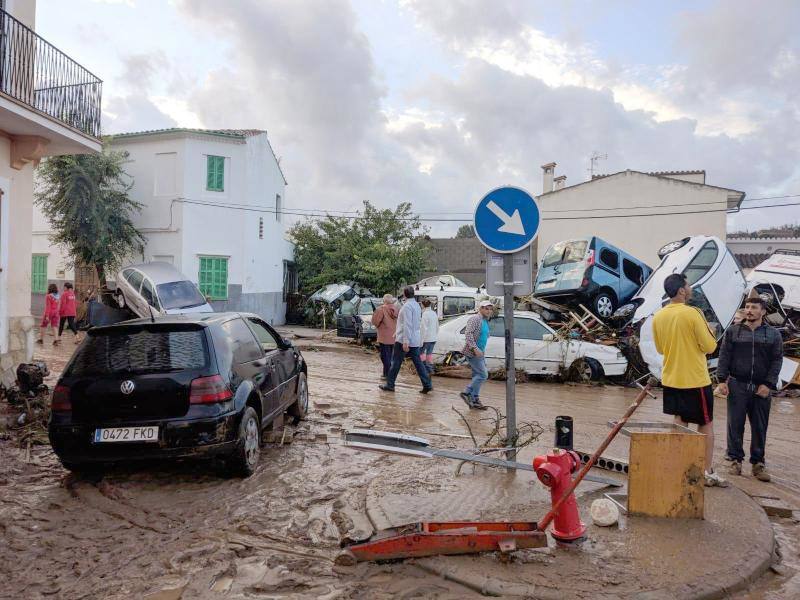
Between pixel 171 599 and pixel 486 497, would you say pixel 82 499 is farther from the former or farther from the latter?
pixel 486 497

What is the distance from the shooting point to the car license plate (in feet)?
16.3

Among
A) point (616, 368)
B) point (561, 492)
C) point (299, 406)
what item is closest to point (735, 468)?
point (561, 492)

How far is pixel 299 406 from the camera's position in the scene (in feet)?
25.3

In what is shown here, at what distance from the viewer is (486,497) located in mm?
4938

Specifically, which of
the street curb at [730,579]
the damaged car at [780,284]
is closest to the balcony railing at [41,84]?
the street curb at [730,579]

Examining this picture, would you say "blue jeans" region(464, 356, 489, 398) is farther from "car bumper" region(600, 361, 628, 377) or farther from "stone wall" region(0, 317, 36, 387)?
"stone wall" region(0, 317, 36, 387)

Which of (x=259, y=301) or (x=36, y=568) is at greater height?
(x=259, y=301)

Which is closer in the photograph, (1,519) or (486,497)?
(1,519)

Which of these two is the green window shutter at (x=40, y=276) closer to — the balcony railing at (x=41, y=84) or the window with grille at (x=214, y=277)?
the window with grille at (x=214, y=277)

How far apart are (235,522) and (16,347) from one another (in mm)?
6797

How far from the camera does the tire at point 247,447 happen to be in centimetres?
527

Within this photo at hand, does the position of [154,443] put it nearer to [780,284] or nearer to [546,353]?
[546,353]

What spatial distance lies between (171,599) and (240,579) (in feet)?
1.32

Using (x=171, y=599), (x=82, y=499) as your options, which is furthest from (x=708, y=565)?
(x=82, y=499)
